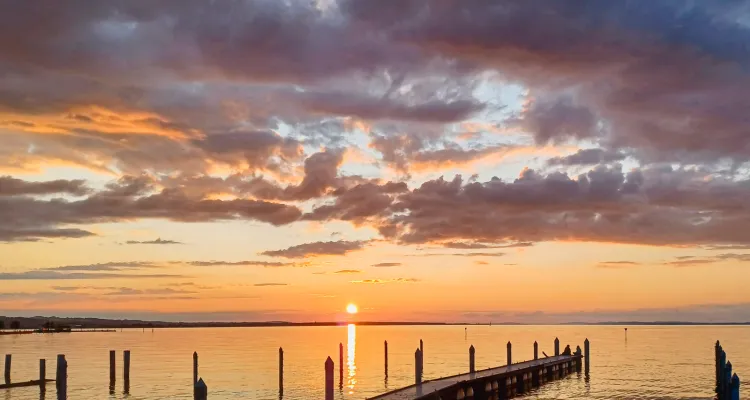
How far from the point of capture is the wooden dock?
36125 mm

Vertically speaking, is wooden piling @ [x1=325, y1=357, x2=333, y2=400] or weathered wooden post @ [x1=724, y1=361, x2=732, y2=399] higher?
wooden piling @ [x1=325, y1=357, x2=333, y2=400]

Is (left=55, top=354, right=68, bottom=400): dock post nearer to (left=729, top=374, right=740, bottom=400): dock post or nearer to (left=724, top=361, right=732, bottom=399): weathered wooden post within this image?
(left=729, top=374, right=740, bottom=400): dock post

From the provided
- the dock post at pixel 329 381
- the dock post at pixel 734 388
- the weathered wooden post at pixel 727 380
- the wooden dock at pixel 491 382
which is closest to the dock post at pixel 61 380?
the dock post at pixel 329 381

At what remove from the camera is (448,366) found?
278ft

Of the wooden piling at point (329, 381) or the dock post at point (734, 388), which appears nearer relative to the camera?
the wooden piling at point (329, 381)

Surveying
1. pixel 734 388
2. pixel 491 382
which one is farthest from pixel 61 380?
pixel 734 388

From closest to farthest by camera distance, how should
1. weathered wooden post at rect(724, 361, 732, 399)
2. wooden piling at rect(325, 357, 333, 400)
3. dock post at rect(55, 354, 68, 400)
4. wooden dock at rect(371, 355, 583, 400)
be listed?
wooden piling at rect(325, 357, 333, 400), dock post at rect(55, 354, 68, 400), wooden dock at rect(371, 355, 583, 400), weathered wooden post at rect(724, 361, 732, 399)

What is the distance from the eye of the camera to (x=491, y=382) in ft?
151

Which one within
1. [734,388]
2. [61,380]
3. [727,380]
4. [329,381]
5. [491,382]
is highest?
[329,381]

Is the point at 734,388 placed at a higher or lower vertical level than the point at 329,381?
lower

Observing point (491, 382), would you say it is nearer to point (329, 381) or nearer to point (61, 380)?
point (329, 381)

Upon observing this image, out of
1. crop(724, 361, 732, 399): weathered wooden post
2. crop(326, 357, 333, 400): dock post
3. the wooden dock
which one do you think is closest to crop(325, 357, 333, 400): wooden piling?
crop(326, 357, 333, 400): dock post

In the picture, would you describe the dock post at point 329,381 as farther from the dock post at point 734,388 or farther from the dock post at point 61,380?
the dock post at point 734,388

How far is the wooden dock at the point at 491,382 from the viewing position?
119 ft
